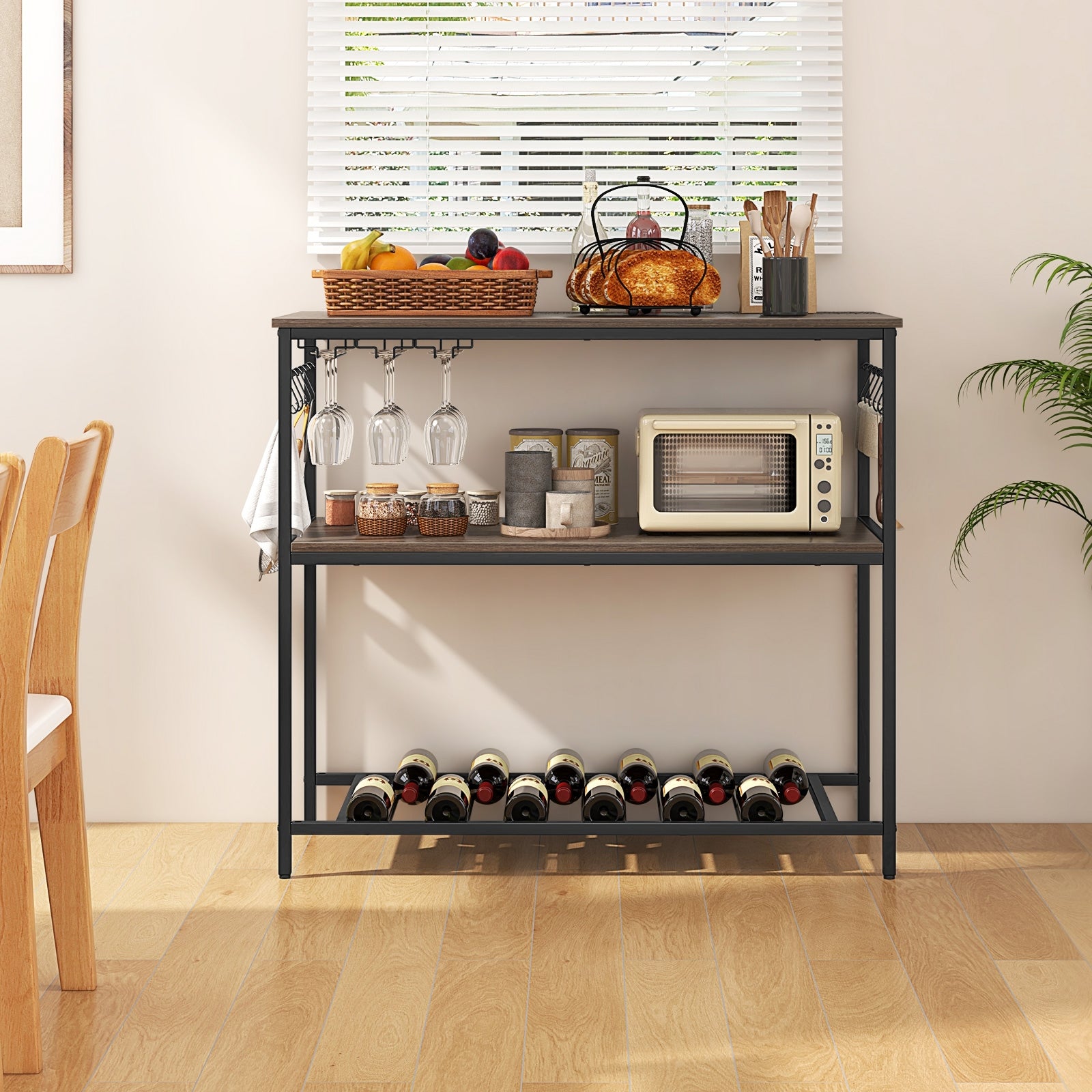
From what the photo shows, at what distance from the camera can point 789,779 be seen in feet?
10.2

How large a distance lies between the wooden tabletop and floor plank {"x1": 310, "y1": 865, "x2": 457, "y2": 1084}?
1.26 metres

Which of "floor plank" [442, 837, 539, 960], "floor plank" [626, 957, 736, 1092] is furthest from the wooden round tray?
"floor plank" [626, 957, 736, 1092]

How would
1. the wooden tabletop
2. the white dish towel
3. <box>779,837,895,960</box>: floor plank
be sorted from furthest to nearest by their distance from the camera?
the white dish towel
the wooden tabletop
<box>779,837,895,960</box>: floor plank

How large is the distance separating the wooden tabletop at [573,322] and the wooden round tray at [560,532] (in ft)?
1.45

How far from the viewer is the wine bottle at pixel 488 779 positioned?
10.1ft

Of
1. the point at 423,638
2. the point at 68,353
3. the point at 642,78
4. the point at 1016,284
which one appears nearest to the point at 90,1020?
the point at 423,638

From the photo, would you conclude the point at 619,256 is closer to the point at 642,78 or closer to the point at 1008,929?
the point at 642,78

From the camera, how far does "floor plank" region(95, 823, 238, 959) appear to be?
8.50 ft

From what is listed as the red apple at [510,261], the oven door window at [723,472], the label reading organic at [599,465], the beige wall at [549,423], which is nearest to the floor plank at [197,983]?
the beige wall at [549,423]

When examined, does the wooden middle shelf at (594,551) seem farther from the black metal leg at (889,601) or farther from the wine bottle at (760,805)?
the wine bottle at (760,805)

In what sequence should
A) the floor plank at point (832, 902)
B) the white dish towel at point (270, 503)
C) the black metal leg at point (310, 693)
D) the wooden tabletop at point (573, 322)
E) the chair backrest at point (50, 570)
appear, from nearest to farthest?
the chair backrest at point (50, 570) < the floor plank at point (832, 902) < the wooden tabletop at point (573, 322) < the white dish towel at point (270, 503) < the black metal leg at point (310, 693)

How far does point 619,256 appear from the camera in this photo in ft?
9.22

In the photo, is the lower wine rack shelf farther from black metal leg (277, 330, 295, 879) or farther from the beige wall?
the beige wall

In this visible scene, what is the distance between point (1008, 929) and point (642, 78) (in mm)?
2128
